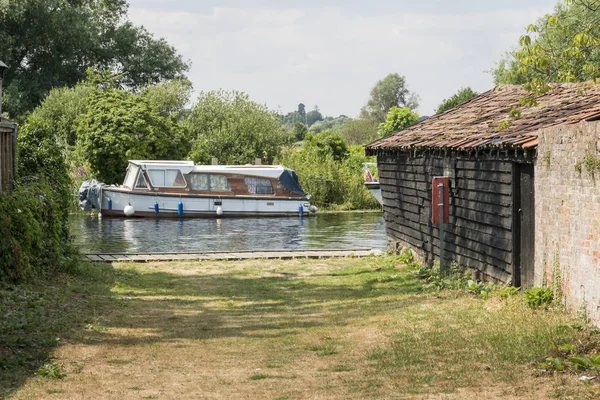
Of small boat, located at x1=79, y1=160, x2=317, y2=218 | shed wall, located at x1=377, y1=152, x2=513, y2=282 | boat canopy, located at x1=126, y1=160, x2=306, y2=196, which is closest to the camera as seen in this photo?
shed wall, located at x1=377, y1=152, x2=513, y2=282

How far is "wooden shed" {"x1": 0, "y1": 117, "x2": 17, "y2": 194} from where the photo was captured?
618 inches

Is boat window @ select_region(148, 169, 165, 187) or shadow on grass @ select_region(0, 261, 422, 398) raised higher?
boat window @ select_region(148, 169, 165, 187)

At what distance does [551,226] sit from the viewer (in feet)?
40.9

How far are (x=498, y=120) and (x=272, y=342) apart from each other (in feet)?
22.7

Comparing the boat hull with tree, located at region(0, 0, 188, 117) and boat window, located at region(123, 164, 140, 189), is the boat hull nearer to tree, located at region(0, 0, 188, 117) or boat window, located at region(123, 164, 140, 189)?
boat window, located at region(123, 164, 140, 189)

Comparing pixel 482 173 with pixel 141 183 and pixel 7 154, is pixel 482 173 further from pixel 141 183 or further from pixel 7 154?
pixel 141 183

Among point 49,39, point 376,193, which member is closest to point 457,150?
point 376,193

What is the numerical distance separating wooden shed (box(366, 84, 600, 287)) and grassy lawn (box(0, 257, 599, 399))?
3.11 ft

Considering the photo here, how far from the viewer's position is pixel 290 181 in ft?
143

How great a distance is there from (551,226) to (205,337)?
5.13 metres

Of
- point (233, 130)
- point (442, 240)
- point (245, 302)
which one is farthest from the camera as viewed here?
point (233, 130)

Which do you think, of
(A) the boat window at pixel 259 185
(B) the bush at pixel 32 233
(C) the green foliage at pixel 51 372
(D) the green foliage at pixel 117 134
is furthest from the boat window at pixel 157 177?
(C) the green foliage at pixel 51 372

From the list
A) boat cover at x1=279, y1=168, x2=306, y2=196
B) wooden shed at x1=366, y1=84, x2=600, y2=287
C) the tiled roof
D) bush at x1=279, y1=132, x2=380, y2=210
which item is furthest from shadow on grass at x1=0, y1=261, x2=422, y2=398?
bush at x1=279, y1=132, x2=380, y2=210

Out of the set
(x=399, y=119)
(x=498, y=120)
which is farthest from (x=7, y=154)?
(x=399, y=119)
